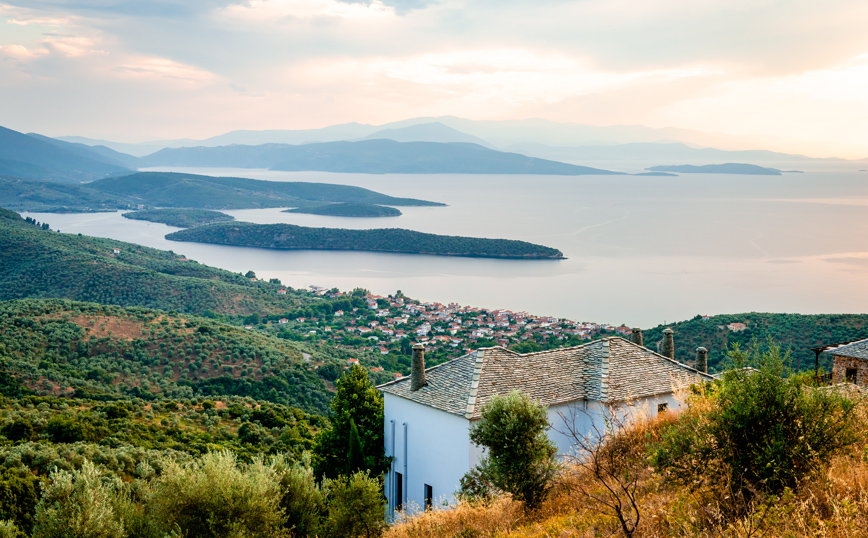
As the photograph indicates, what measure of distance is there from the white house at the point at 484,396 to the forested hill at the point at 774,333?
19169 millimetres

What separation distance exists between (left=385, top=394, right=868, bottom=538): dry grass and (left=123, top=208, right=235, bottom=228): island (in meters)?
135

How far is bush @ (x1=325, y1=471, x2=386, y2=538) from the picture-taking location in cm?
865

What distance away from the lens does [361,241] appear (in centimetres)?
11056

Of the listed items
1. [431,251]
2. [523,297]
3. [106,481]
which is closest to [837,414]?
[106,481]

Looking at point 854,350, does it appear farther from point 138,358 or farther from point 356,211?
point 356,211

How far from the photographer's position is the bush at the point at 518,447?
8055mm

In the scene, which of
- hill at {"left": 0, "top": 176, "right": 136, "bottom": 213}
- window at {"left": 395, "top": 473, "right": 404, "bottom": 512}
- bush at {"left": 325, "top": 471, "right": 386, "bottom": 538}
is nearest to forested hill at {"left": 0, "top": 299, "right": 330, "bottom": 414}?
window at {"left": 395, "top": 473, "right": 404, "bottom": 512}

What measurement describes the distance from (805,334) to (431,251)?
241 feet

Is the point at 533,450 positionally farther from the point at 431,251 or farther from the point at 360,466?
the point at 431,251

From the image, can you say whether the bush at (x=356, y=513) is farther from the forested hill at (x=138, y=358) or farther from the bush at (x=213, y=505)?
the forested hill at (x=138, y=358)

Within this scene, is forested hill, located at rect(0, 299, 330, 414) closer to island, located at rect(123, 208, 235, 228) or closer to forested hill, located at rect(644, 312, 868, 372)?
forested hill, located at rect(644, 312, 868, 372)

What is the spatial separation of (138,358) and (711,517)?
96.7ft

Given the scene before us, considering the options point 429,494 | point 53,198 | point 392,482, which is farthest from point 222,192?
point 429,494

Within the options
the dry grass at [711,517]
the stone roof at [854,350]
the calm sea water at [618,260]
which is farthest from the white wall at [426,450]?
the calm sea water at [618,260]
